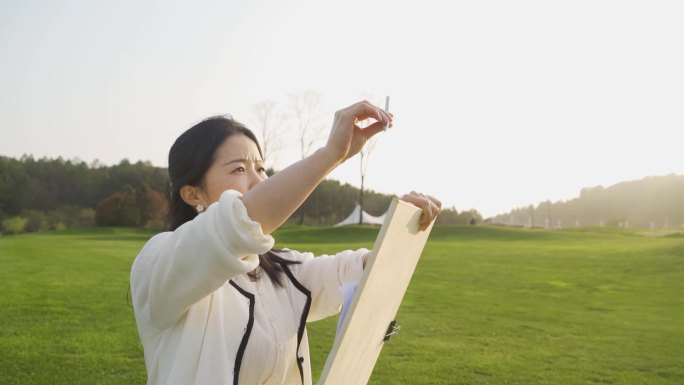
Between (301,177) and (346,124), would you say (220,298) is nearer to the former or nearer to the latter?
(301,177)

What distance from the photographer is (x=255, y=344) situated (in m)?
1.68

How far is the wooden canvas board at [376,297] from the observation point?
1.14m

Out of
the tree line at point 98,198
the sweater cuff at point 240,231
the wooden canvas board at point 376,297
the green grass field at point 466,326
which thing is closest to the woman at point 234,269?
the sweater cuff at point 240,231

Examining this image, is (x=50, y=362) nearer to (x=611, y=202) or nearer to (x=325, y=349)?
(x=325, y=349)

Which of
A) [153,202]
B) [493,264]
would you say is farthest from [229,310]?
[153,202]

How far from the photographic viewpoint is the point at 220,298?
1.68 m

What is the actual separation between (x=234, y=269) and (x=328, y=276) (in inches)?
30.1

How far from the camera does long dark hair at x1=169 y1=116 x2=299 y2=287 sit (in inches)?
72.9

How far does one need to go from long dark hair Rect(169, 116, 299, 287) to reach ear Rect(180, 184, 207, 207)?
1cm

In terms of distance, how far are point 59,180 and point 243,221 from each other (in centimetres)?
6586

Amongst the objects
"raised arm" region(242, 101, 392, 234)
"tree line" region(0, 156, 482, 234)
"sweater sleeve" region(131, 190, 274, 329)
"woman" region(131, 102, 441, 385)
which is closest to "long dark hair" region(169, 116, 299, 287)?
"woman" region(131, 102, 441, 385)

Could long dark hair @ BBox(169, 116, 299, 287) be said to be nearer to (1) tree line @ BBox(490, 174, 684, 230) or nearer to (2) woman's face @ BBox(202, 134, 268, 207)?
(2) woman's face @ BBox(202, 134, 268, 207)

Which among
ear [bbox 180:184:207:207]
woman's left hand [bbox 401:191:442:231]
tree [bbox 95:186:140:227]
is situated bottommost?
woman's left hand [bbox 401:191:442:231]

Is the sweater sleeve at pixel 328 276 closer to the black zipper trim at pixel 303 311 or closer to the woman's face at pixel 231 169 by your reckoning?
the black zipper trim at pixel 303 311
